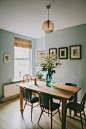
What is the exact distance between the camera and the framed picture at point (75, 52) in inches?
130

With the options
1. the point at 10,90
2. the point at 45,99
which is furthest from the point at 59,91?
the point at 10,90

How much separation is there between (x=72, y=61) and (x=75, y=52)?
332 mm

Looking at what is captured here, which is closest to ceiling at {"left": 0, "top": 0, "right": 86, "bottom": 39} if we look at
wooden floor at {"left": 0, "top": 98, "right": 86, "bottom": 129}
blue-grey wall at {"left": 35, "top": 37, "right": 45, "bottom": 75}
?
blue-grey wall at {"left": 35, "top": 37, "right": 45, "bottom": 75}

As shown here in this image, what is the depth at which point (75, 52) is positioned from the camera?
340cm

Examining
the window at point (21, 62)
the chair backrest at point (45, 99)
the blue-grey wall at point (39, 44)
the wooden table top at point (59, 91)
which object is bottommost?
the chair backrest at point (45, 99)

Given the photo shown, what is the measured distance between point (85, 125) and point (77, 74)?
1.54 meters

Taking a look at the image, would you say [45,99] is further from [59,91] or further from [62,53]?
[62,53]

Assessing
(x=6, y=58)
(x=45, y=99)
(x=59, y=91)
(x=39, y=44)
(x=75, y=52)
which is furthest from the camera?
(x=39, y=44)

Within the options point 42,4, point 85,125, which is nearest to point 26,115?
point 85,125

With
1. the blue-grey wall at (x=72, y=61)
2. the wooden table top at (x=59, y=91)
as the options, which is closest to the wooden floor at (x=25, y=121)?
the wooden table top at (x=59, y=91)

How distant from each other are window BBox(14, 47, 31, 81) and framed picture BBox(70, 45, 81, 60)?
2358 millimetres

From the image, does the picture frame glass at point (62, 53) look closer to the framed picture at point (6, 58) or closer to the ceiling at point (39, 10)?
the ceiling at point (39, 10)

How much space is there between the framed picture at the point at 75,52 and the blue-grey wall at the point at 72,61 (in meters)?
0.09

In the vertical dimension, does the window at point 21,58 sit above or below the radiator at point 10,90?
above
